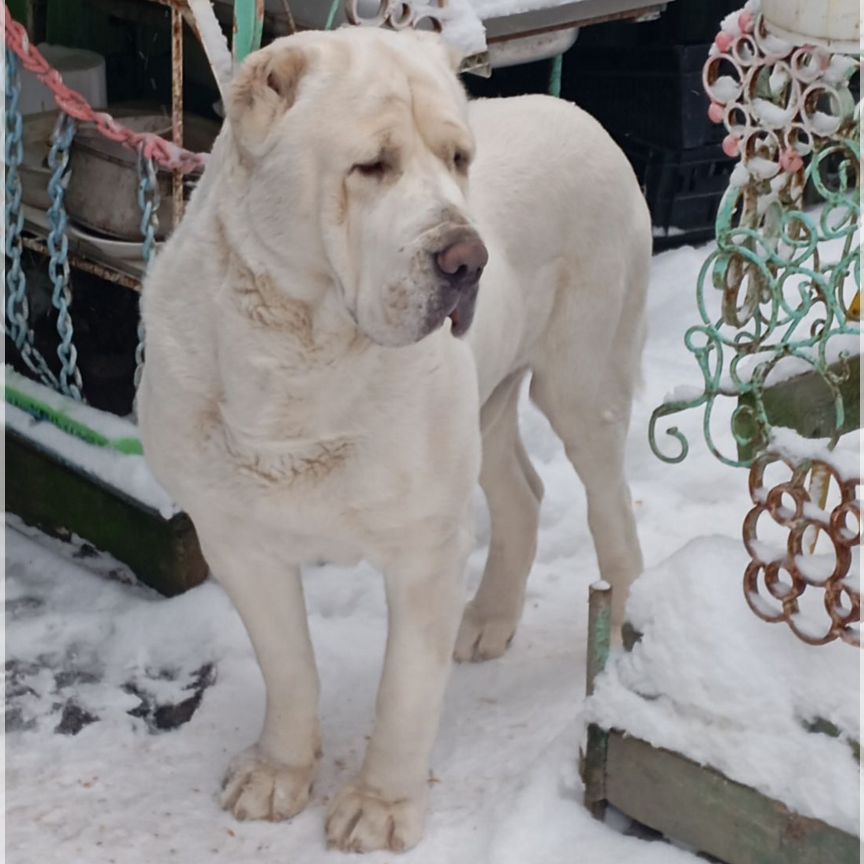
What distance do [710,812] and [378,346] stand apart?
989mm

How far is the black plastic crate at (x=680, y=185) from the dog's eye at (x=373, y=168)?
3.58 meters

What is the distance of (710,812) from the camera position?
2.65 m

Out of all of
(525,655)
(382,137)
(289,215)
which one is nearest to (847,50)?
(382,137)

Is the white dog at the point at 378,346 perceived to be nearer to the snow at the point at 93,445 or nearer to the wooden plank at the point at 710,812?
the wooden plank at the point at 710,812

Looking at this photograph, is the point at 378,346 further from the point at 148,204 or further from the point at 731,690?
the point at 148,204

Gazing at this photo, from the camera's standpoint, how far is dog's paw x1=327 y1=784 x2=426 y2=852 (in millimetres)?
2871

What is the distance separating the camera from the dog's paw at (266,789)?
9.78 ft

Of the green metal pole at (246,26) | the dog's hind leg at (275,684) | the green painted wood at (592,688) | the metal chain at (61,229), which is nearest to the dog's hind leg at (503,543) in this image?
the dog's hind leg at (275,684)

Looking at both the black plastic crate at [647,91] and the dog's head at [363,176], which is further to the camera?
the black plastic crate at [647,91]

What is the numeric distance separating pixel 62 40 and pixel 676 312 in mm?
2236

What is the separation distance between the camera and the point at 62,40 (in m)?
4.84

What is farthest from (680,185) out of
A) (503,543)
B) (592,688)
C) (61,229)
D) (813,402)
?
(592,688)

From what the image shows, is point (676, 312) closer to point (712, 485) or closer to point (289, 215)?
point (712, 485)

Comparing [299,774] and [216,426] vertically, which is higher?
[216,426]
